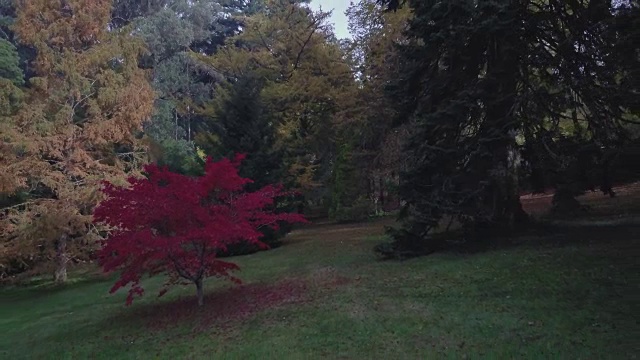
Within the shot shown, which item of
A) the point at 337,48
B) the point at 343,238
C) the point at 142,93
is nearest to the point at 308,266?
the point at 343,238

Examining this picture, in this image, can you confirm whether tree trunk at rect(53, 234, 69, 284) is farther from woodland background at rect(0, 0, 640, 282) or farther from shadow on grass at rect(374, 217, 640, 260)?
shadow on grass at rect(374, 217, 640, 260)

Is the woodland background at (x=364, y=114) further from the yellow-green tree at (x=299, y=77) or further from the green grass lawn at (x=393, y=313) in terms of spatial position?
the green grass lawn at (x=393, y=313)

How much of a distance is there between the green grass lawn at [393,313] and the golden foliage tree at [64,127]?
3.95m

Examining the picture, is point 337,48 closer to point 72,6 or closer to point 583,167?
point 72,6

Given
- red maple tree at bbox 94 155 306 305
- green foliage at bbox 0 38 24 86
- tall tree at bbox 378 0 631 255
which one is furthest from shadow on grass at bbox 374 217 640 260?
green foliage at bbox 0 38 24 86

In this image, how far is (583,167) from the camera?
10688 millimetres

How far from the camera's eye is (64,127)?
1549 centimetres

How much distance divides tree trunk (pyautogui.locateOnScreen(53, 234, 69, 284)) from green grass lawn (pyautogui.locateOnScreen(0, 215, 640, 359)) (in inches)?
172

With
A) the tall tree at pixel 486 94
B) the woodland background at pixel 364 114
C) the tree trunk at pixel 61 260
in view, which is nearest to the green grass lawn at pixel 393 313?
the tall tree at pixel 486 94

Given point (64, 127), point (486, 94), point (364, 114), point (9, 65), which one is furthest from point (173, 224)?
point (9, 65)

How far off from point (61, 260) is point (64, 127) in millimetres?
4170

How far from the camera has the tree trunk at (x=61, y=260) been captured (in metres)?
16.1

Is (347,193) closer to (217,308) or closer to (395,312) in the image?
(217,308)

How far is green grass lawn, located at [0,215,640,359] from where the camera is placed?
580 centimetres
